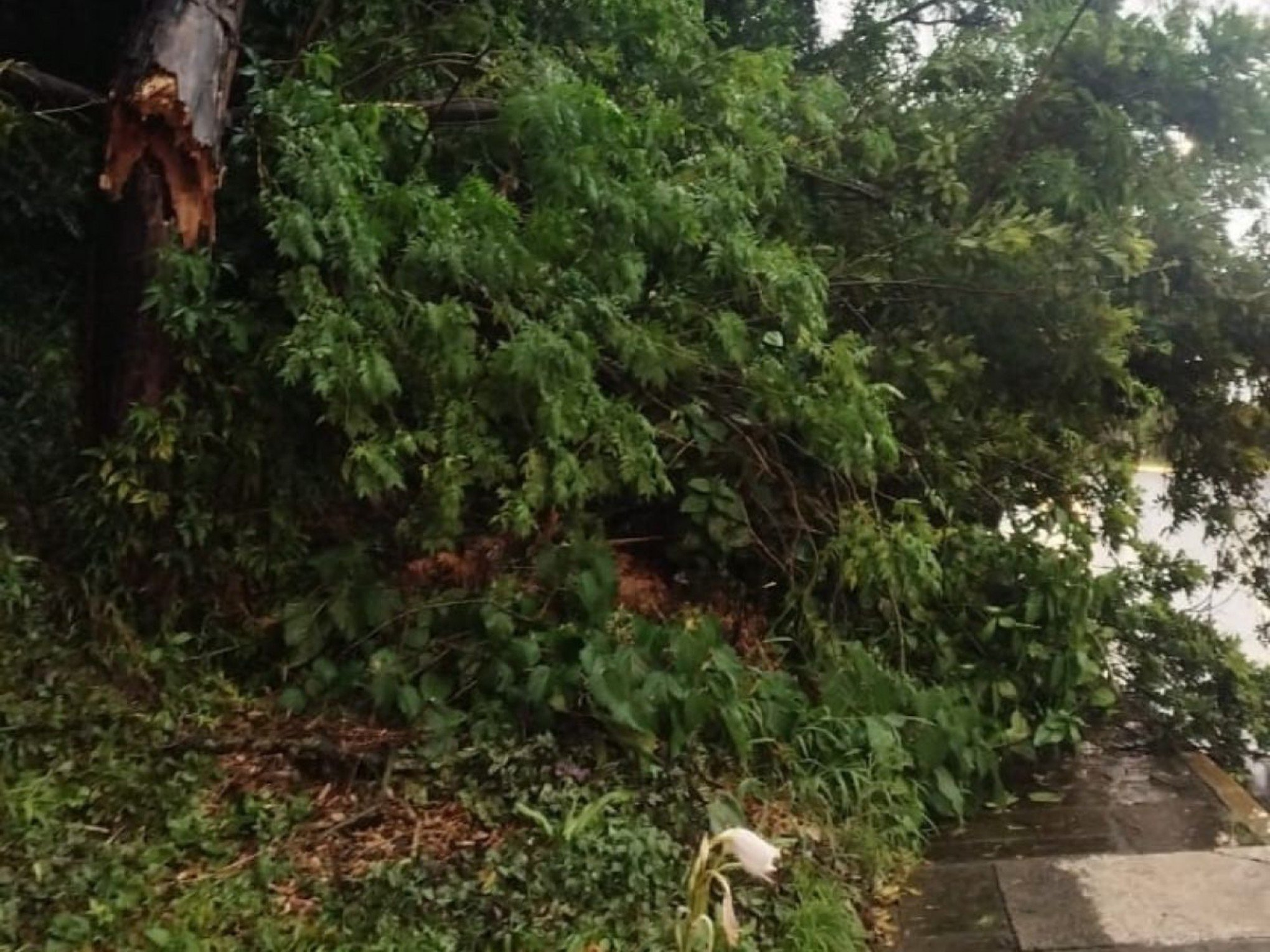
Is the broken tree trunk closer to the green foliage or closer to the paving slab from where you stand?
the green foliage

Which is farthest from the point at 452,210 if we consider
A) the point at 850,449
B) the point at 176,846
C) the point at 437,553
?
the point at 176,846

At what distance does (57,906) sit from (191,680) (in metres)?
1.06

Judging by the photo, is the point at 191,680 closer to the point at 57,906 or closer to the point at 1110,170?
the point at 57,906

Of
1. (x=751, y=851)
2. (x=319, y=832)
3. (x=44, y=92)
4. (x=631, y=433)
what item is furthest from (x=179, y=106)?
(x=751, y=851)

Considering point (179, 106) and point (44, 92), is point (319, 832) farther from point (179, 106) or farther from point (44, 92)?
point (44, 92)

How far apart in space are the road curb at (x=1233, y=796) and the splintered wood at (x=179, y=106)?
4184 mm

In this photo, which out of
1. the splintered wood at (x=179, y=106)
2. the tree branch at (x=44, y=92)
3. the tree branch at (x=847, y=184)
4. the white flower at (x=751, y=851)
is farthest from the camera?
the tree branch at (x=847, y=184)

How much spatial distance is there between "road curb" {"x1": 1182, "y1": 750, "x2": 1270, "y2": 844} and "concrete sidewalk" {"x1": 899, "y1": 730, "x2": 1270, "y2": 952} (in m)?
0.05

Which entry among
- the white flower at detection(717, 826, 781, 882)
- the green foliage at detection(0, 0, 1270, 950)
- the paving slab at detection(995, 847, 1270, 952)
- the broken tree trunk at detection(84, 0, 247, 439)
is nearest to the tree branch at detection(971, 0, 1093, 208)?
the green foliage at detection(0, 0, 1270, 950)

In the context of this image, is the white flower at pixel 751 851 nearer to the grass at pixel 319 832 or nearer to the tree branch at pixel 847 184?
the grass at pixel 319 832

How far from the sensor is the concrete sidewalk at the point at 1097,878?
3578 millimetres

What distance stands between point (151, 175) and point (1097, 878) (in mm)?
3828

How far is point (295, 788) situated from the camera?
147 inches

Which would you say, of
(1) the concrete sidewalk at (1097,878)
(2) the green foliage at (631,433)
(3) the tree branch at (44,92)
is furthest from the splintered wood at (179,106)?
(1) the concrete sidewalk at (1097,878)
